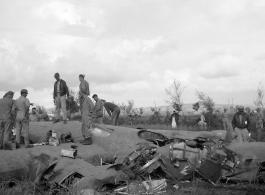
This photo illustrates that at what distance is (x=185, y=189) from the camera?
6410 mm

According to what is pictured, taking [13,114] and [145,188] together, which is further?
[13,114]

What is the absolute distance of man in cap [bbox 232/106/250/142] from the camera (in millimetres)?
11000

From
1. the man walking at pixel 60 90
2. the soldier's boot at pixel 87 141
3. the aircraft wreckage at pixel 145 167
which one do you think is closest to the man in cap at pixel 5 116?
the aircraft wreckage at pixel 145 167

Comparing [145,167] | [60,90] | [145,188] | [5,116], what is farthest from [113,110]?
[145,188]

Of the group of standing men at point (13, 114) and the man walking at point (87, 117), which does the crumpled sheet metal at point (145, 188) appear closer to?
the man walking at point (87, 117)

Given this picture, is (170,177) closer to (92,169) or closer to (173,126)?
(92,169)

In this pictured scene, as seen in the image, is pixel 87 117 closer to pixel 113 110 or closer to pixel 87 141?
pixel 87 141

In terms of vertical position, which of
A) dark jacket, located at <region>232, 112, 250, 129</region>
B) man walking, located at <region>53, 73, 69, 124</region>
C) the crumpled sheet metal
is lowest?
the crumpled sheet metal

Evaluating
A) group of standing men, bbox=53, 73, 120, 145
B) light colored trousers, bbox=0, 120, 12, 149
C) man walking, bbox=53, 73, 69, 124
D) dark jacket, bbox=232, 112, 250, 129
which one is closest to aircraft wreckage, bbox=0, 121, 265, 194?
light colored trousers, bbox=0, 120, 12, 149

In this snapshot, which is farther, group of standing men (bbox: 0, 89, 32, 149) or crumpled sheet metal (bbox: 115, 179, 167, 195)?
group of standing men (bbox: 0, 89, 32, 149)

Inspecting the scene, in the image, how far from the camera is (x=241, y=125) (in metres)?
11.0

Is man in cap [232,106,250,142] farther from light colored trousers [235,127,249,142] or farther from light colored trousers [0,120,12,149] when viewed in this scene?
light colored trousers [0,120,12,149]

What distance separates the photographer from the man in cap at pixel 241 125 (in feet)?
36.1

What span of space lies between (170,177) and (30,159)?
10.6 feet
